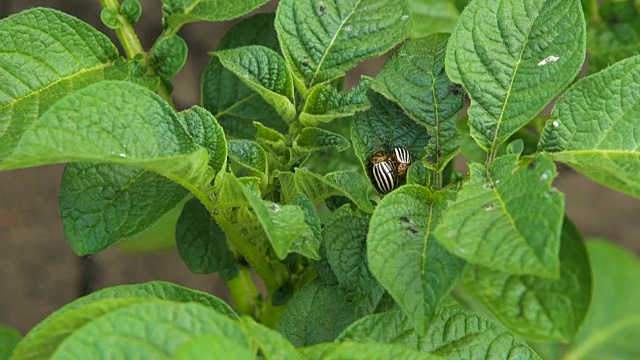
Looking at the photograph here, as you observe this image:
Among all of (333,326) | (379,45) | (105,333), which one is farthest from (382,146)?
(105,333)

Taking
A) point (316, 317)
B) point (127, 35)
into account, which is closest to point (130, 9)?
point (127, 35)

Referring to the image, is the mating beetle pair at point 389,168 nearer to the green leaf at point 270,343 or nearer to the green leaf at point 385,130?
the green leaf at point 385,130

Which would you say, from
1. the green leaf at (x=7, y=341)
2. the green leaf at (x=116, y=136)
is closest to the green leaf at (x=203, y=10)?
the green leaf at (x=116, y=136)

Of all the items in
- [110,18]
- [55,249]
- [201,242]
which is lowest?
[55,249]

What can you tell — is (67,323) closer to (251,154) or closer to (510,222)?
(251,154)

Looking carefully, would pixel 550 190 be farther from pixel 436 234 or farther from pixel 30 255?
pixel 30 255

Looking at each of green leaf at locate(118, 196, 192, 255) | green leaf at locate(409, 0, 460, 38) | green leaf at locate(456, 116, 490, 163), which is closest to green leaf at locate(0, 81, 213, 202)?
green leaf at locate(456, 116, 490, 163)
